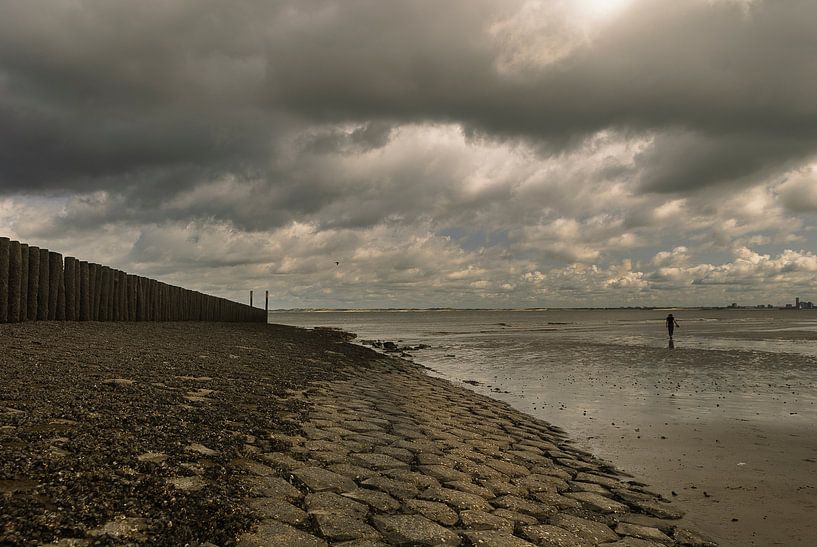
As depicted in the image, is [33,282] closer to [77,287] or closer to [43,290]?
[43,290]

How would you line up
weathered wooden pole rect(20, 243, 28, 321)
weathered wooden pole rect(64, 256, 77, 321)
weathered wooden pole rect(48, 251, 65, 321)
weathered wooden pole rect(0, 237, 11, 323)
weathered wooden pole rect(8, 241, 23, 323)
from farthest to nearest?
weathered wooden pole rect(64, 256, 77, 321)
weathered wooden pole rect(48, 251, 65, 321)
weathered wooden pole rect(20, 243, 28, 321)
weathered wooden pole rect(8, 241, 23, 323)
weathered wooden pole rect(0, 237, 11, 323)

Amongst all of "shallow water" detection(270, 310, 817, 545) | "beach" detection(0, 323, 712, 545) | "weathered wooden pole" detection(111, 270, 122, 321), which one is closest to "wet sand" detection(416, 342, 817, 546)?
"shallow water" detection(270, 310, 817, 545)

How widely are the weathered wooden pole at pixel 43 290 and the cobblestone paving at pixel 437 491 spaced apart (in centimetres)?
1124

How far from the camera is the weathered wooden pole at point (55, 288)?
49.8ft

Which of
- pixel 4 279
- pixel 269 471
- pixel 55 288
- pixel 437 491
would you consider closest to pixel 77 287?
pixel 55 288

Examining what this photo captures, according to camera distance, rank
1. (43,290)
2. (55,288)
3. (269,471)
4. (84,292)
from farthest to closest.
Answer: (84,292), (55,288), (43,290), (269,471)

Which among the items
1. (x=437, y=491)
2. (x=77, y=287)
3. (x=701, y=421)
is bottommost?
(x=701, y=421)

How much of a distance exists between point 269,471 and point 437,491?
1.48 meters

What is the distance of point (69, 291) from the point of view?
52.9 ft

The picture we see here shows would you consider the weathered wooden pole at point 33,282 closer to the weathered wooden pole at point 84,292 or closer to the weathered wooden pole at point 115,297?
the weathered wooden pole at point 84,292

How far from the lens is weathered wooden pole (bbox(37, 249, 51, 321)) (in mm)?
14656

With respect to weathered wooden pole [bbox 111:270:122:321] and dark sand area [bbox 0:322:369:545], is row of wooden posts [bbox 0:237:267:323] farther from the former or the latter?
dark sand area [bbox 0:322:369:545]

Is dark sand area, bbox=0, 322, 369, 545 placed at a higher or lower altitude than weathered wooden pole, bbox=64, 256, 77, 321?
lower

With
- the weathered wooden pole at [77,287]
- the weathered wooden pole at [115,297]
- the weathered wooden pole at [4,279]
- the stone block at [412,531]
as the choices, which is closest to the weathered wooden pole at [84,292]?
the weathered wooden pole at [77,287]
